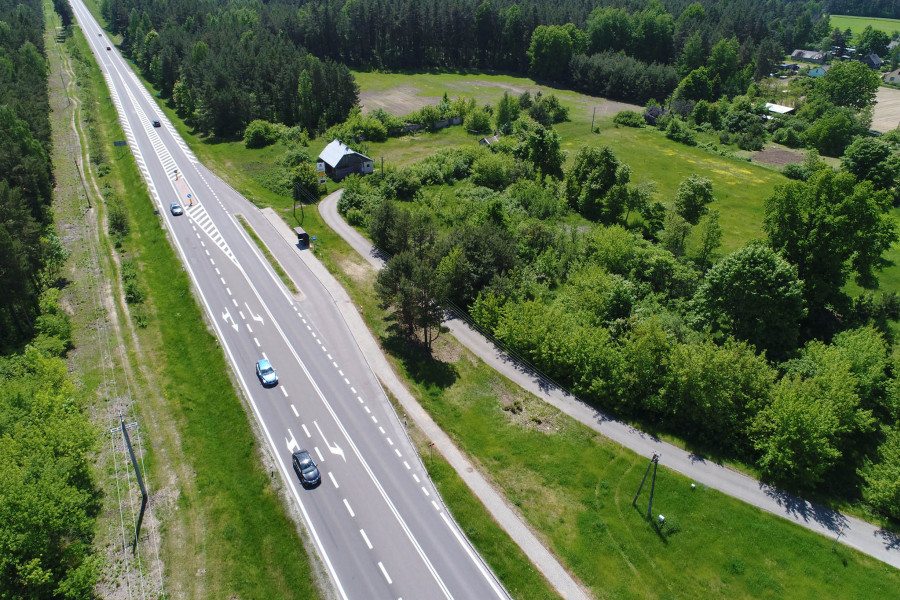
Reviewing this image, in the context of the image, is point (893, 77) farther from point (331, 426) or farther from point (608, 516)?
point (331, 426)

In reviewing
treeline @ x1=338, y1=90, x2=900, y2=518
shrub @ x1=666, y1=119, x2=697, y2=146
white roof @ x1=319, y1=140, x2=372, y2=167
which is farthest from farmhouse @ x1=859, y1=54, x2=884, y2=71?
white roof @ x1=319, y1=140, x2=372, y2=167

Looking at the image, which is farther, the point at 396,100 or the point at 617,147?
the point at 396,100

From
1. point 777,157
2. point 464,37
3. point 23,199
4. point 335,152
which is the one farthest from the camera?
point 464,37

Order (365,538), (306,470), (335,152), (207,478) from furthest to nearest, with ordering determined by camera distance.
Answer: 1. (335,152)
2. (207,478)
3. (306,470)
4. (365,538)

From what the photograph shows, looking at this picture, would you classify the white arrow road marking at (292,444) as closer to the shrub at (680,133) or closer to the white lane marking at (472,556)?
the white lane marking at (472,556)

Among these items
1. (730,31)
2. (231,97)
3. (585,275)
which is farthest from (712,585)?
(730,31)

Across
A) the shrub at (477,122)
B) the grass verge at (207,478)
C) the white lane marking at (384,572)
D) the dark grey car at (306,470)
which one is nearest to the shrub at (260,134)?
the shrub at (477,122)

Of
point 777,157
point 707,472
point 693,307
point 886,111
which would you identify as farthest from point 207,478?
point 886,111
